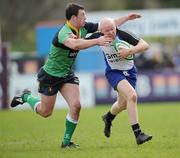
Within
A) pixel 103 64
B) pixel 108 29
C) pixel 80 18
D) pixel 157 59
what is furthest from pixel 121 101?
pixel 103 64

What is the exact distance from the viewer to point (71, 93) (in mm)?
13039

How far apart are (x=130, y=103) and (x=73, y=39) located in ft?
4.54

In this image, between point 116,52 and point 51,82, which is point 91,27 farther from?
point 51,82

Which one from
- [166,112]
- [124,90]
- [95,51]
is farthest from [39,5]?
[124,90]

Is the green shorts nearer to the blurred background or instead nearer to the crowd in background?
the blurred background

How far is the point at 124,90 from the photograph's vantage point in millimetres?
12719

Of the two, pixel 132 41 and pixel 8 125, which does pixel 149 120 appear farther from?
pixel 132 41

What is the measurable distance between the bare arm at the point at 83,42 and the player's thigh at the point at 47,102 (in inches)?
49.1

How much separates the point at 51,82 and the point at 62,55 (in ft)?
1.73

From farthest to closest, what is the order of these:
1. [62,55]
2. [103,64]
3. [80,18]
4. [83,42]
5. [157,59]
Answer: [103,64] → [157,59] → [62,55] → [80,18] → [83,42]

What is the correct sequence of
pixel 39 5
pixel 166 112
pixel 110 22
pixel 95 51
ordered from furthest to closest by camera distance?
1. pixel 39 5
2. pixel 95 51
3. pixel 166 112
4. pixel 110 22

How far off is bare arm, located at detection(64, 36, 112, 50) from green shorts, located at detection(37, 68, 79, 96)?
2.79ft

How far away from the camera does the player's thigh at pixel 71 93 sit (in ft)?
42.5

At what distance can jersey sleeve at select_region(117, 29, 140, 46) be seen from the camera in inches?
498
